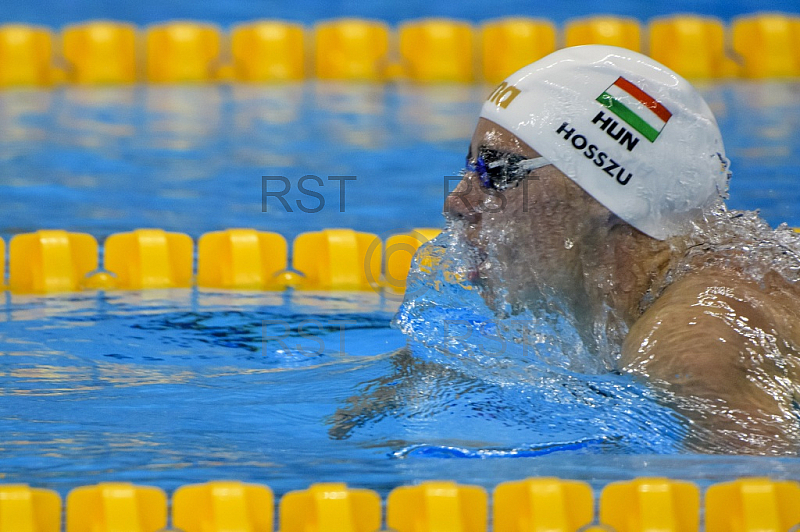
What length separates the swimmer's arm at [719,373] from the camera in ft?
6.22

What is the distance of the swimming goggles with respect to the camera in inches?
89.3

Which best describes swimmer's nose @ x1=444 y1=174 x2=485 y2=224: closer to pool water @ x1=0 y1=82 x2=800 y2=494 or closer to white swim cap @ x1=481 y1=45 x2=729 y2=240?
white swim cap @ x1=481 y1=45 x2=729 y2=240

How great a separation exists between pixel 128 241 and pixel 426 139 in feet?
7.56

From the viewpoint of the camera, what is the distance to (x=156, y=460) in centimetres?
204

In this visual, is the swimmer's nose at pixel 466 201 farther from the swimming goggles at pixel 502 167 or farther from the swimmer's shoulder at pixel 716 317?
the swimmer's shoulder at pixel 716 317

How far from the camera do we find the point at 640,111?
223 cm

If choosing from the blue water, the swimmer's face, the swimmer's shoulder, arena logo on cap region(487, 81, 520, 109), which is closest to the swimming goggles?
the swimmer's face

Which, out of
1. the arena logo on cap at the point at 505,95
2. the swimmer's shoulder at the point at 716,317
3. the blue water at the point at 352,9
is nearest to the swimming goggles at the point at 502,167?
the arena logo on cap at the point at 505,95

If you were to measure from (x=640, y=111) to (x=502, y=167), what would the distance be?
1.03ft

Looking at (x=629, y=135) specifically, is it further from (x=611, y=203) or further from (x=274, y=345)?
(x=274, y=345)

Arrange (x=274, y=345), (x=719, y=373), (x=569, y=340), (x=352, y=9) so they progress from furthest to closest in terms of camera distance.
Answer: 1. (x=352, y=9)
2. (x=274, y=345)
3. (x=569, y=340)
4. (x=719, y=373)

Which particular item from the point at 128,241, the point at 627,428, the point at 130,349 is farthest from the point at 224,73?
the point at 627,428

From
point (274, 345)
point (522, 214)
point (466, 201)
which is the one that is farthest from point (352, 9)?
point (522, 214)

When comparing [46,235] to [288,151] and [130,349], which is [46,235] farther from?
[288,151]
